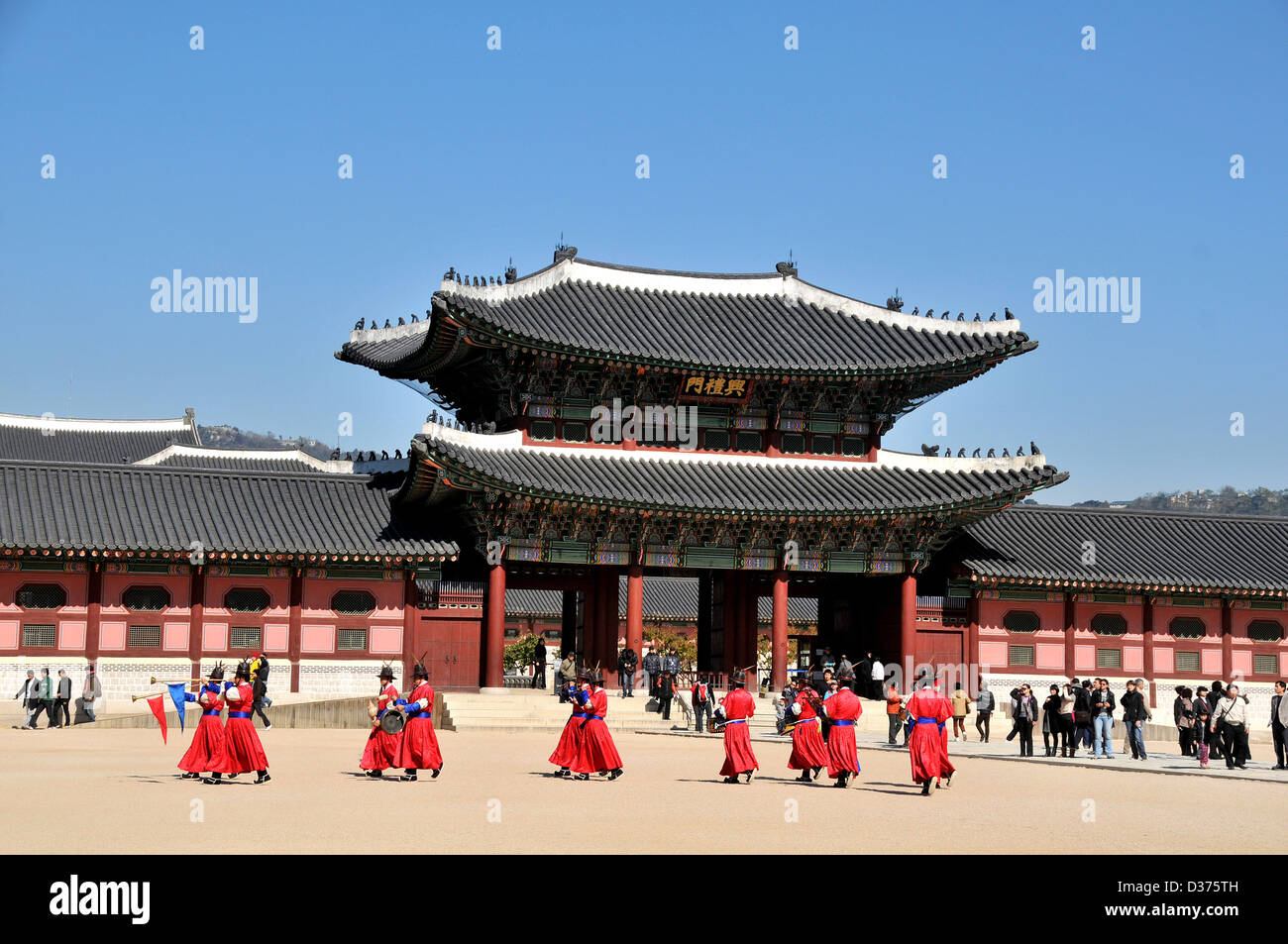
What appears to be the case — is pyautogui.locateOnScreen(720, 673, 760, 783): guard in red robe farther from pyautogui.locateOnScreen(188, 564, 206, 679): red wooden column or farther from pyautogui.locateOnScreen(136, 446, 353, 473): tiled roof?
pyautogui.locateOnScreen(136, 446, 353, 473): tiled roof

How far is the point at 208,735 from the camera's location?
1980 centimetres

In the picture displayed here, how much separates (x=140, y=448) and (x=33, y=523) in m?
29.8

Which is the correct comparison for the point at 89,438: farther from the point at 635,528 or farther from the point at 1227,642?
the point at 1227,642

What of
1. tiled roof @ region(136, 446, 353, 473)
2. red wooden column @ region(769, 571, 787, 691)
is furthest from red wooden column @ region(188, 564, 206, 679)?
tiled roof @ region(136, 446, 353, 473)

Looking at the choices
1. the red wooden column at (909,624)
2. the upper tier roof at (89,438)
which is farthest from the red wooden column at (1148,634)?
the upper tier roof at (89,438)

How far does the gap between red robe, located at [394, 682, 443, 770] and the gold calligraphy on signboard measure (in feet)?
68.2

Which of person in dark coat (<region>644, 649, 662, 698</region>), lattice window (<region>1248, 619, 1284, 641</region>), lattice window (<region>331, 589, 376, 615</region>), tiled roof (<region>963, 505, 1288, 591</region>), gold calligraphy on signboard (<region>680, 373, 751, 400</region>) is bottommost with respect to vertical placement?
person in dark coat (<region>644, 649, 662, 698</region>)

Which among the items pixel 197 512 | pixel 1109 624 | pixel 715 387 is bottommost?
pixel 1109 624

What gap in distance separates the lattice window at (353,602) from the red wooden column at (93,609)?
18.4 feet

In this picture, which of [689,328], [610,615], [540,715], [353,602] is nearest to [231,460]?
[353,602]

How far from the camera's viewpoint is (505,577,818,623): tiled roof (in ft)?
196

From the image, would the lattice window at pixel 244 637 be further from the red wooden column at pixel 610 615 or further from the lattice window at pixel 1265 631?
the lattice window at pixel 1265 631

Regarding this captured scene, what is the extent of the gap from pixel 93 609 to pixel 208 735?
58.5 feet
